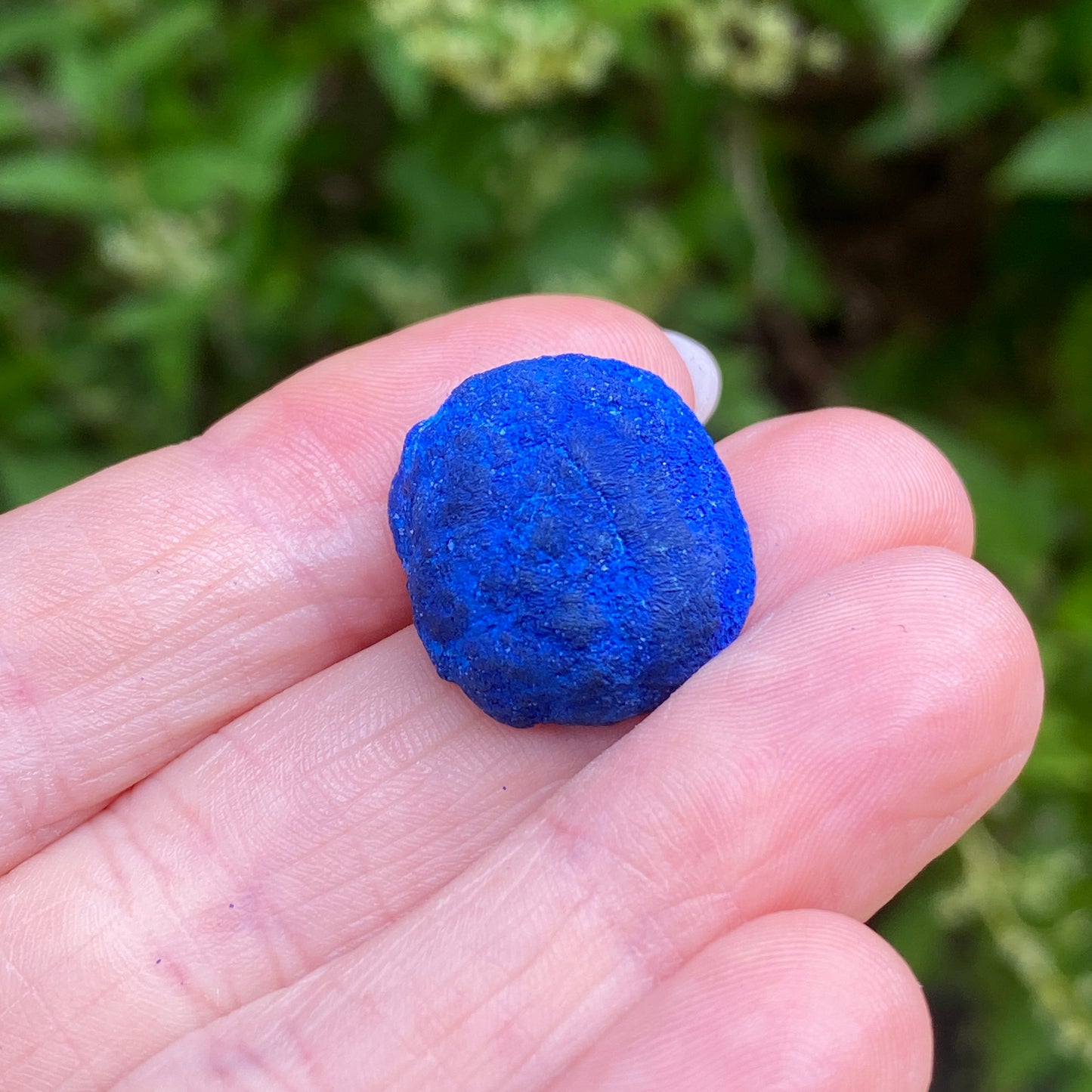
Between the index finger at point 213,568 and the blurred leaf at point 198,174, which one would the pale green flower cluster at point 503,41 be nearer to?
the blurred leaf at point 198,174

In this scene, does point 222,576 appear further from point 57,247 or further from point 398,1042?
point 57,247

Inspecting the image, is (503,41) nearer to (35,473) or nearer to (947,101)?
(947,101)

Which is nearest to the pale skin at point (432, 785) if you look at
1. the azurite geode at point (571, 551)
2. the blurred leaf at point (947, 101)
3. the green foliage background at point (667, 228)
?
the azurite geode at point (571, 551)

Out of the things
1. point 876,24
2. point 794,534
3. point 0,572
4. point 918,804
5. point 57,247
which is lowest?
point 918,804

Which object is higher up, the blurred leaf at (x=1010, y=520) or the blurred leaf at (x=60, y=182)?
the blurred leaf at (x=60, y=182)

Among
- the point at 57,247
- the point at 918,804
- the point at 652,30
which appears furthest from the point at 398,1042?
the point at 57,247

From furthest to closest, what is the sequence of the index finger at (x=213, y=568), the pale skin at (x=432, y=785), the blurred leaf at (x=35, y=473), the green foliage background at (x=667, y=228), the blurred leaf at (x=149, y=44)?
1. the blurred leaf at (x=35, y=473)
2. the green foliage background at (x=667, y=228)
3. the blurred leaf at (x=149, y=44)
4. the index finger at (x=213, y=568)
5. the pale skin at (x=432, y=785)
